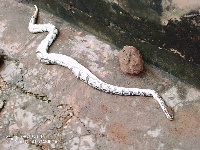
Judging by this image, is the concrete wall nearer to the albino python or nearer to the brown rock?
the brown rock

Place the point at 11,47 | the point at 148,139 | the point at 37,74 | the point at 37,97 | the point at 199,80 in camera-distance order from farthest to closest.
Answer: the point at 11,47 → the point at 37,74 → the point at 37,97 → the point at 199,80 → the point at 148,139

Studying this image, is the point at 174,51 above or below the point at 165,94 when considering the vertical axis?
above

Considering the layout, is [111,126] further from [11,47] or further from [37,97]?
[11,47]

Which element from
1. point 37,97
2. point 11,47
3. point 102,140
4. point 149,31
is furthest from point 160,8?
point 11,47

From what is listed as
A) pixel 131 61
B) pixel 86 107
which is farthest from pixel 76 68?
pixel 131 61

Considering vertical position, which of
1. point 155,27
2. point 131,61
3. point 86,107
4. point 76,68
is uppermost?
point 155,27

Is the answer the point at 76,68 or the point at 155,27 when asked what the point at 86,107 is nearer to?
the point at 76,68

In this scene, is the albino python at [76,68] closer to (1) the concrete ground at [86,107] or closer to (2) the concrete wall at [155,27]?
(1) the concrete ground at [86,107]
